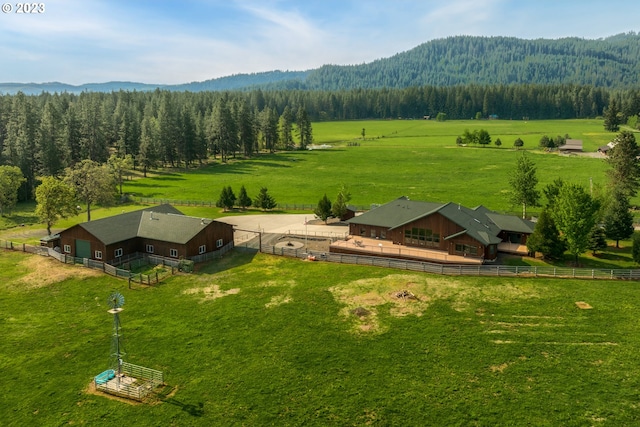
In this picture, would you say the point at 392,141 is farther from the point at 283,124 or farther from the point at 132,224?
the point at 132,224

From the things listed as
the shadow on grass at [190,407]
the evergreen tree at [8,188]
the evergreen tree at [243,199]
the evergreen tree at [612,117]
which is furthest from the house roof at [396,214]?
the evergreen tree at [612,117]

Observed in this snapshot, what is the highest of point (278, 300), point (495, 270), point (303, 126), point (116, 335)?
point (303, 126)

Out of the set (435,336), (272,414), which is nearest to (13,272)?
(272,414)

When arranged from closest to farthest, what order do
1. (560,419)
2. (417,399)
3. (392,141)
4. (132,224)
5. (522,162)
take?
(560,419) < (417,399) < (132,224) < (522,162) < (392,141)

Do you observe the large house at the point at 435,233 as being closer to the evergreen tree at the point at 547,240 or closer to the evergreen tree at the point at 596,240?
the evergreen tree at the point at 547,240

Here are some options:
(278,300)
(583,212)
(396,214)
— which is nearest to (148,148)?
(396,214)

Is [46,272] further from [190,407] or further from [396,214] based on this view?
[396,214]

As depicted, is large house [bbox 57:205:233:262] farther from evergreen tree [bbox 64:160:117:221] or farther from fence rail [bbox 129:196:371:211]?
fence rail [bbox 129:196:371:211]
